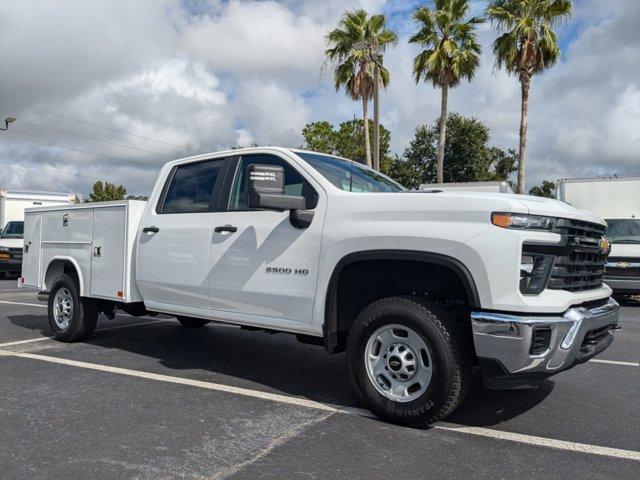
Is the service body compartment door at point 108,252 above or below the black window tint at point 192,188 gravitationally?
below

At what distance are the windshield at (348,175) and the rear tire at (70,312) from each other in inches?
133

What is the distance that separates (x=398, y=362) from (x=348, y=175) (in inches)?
68.5

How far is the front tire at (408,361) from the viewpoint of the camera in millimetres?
3766

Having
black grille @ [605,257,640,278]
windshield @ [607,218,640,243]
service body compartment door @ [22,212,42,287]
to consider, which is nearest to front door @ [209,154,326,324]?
service body compartment door @ [22,212,42,287]

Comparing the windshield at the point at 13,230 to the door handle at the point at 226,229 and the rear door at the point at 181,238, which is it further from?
the door handle at the point at 226,229

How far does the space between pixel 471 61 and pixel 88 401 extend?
21.7 meters

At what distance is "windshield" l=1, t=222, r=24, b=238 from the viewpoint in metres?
18.0

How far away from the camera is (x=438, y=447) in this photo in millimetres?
3656

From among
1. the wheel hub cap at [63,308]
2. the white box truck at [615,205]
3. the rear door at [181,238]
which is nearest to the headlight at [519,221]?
the rear door at [181,238]

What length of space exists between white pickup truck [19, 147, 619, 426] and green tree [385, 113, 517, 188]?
32140 millimetres

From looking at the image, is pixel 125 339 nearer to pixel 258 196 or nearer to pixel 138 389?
pixel 138 389

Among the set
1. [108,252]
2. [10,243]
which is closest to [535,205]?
[108,252]

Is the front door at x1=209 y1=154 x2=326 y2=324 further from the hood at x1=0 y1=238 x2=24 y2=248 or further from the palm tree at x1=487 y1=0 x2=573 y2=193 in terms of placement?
the palm tree at x1=487 y1=0 x2=573 y2=193

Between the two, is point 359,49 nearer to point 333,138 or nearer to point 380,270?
point 333,138
